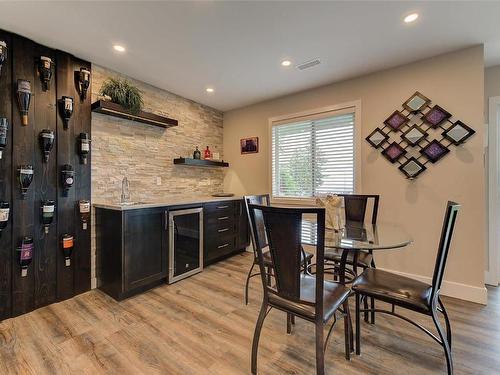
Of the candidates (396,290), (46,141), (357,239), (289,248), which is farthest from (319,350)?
(46,141)

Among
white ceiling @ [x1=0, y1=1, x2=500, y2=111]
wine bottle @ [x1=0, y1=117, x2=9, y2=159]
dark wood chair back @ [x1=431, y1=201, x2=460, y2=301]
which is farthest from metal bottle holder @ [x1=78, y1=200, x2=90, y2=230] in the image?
dark wood chair back @ [x1=431, y1=201, x2=460, y2=301]

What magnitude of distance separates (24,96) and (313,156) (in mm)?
3368

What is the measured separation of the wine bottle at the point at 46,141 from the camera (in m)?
2.26

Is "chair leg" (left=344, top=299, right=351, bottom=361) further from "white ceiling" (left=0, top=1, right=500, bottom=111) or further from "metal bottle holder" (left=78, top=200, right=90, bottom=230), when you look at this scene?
"metal bottle holder" (left=78, top=200, right=90, bottom=230)

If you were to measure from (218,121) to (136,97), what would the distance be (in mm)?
1839

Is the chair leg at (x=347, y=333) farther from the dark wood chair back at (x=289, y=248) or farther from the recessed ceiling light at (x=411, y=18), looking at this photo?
the recessed ceiling light at (x=411, y=18)

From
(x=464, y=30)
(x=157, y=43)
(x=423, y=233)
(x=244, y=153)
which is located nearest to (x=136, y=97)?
(x=157, y=43)

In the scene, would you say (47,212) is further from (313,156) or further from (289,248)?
(313,156)

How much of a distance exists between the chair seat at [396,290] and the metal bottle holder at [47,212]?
2810 millimetres

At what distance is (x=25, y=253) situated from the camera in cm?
214

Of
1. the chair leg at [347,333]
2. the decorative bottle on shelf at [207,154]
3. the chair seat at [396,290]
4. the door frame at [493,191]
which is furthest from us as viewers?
the decorative bottle on shelf at [207,154]

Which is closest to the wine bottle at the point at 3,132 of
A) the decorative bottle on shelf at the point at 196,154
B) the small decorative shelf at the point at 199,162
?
the small decorative shelf at the point at 199,162

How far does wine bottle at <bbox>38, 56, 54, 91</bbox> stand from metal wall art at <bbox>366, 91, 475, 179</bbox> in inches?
143

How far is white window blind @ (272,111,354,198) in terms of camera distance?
10.7 feet
